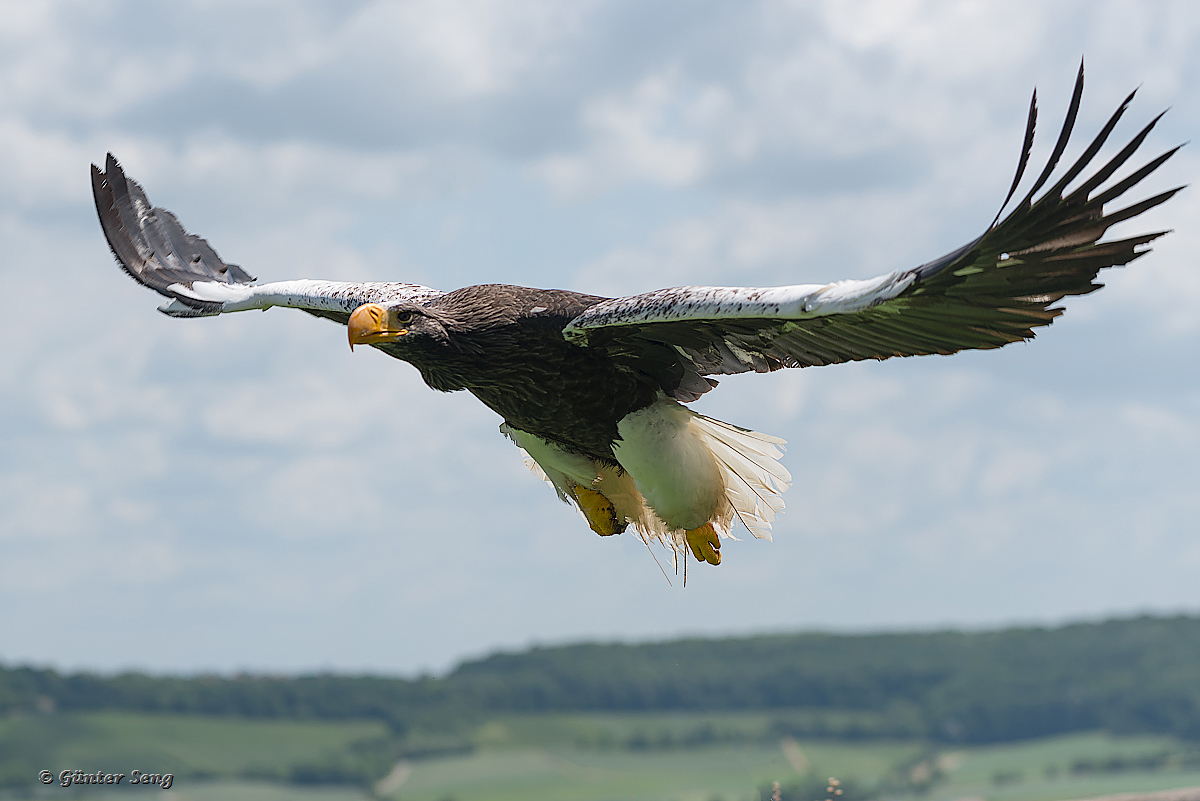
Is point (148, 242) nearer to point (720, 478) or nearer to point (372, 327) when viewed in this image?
point (372, 327)

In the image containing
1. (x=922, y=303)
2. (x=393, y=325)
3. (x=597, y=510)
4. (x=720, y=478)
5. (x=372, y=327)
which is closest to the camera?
(x=922, y=303)

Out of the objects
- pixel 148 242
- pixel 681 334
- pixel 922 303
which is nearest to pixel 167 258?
pixel 148 242

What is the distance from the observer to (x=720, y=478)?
308 inches

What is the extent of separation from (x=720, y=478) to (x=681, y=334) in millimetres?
1311

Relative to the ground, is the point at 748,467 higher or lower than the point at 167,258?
lower

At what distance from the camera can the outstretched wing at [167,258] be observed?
920 cm

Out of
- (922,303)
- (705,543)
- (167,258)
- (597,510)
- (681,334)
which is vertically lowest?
(705,543)

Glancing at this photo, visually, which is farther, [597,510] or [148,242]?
[148,242]

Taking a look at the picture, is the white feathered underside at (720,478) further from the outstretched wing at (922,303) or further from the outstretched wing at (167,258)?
the outstretched wing at (167,258)

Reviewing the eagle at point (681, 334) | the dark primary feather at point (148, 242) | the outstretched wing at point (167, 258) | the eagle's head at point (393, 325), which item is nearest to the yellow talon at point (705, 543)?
the eagle at point (681, 334)

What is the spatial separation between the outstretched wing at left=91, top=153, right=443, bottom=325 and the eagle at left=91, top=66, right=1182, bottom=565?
0.13 ft

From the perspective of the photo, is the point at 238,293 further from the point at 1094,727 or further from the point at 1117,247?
the point at 1094,727

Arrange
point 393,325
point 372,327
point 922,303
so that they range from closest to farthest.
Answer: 1. point 922,303
2. point 372,327
3. point 393,325

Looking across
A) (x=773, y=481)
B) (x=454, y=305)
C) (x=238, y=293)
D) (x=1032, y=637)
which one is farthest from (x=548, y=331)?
(x=1032, y=637)
